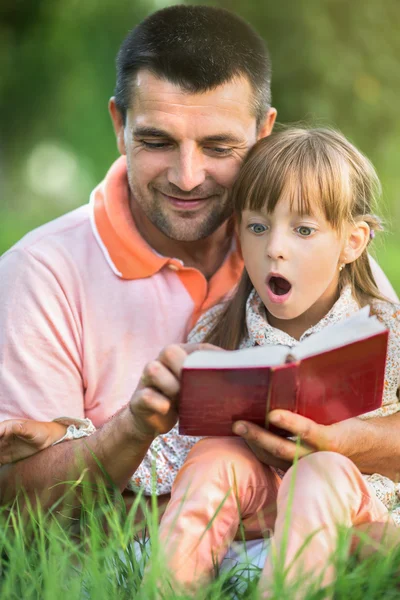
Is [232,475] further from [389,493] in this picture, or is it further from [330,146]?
[330,146]

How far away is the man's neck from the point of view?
10.8 feet

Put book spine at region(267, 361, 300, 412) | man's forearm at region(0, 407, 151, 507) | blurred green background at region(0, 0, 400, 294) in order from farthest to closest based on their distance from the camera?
blurred green background at region(0, 0, 400, 294) → man's forearm at region(0, 407, 151, 507) → book spine at region(267, 361, 300, 412)

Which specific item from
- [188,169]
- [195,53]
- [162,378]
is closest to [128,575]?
[162,378]

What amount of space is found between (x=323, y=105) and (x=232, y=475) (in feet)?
30.1

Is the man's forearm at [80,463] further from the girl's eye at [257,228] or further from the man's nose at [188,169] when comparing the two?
the man's nose at [188,169]

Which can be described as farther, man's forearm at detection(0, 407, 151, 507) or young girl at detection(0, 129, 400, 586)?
man's forearm at detection(0, 407, 151, 507)

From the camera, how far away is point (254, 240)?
274 centimetres

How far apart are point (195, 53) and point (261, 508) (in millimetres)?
1428

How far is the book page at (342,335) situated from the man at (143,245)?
94 centimetres

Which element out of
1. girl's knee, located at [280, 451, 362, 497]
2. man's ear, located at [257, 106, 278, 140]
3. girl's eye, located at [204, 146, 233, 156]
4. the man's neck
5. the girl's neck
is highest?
man's ear, located at [257, 106, 278, 140]

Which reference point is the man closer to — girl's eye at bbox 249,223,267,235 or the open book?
girl's eye at bbox 249,223,267,235

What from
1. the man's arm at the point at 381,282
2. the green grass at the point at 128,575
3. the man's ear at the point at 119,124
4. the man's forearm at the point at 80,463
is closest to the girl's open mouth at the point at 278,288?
the man's forearm at the point at 80,463

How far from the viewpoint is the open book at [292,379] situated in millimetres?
2246

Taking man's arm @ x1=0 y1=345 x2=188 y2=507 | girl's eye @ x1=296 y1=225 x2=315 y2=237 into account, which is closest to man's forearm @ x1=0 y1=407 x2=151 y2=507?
man's arm @ x1=0 y1=345 x2=188 y2=507
